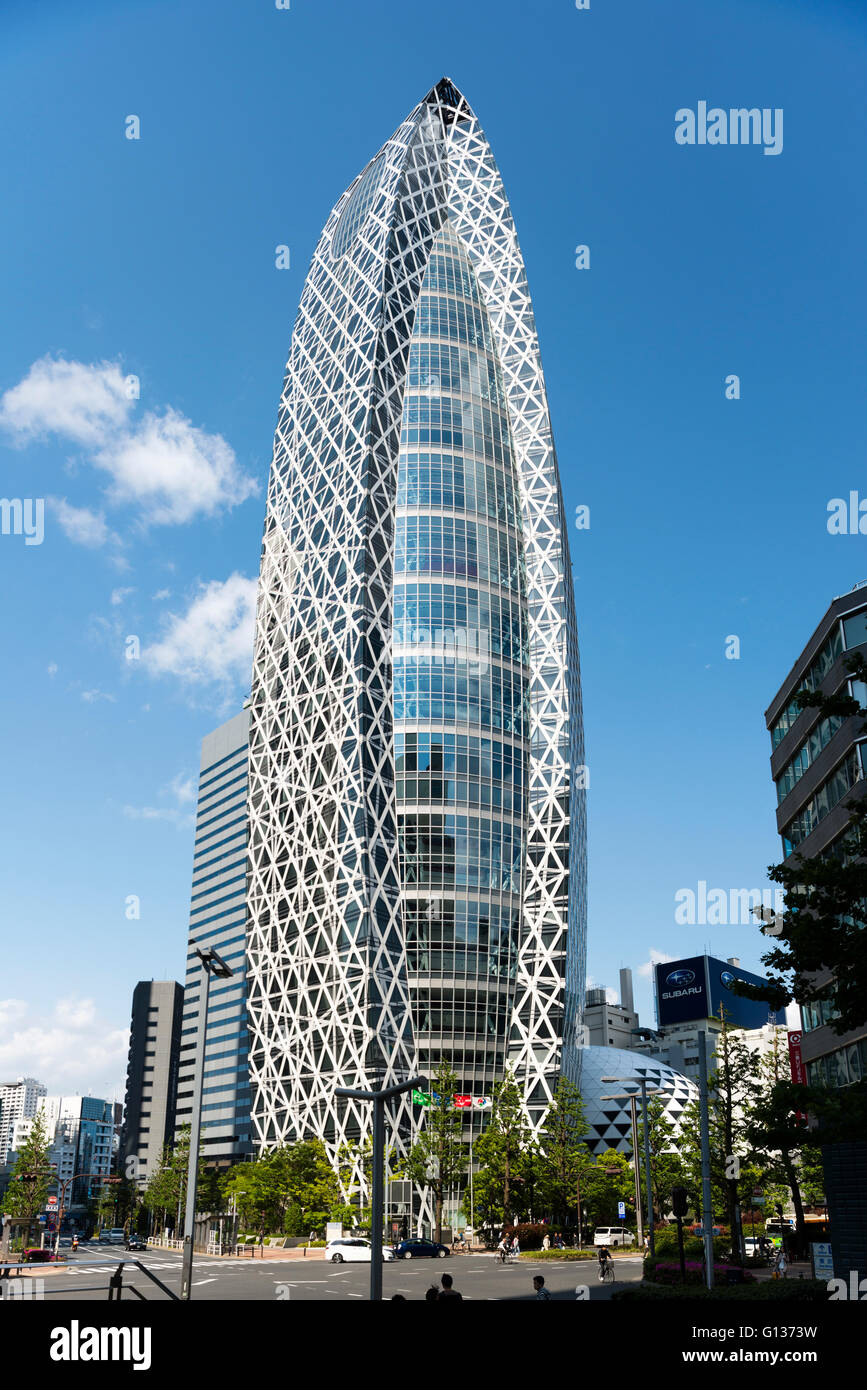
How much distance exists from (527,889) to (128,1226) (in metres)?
131

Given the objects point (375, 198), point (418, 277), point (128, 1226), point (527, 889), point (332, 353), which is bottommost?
point (128, 1226)

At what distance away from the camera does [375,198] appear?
12888cm

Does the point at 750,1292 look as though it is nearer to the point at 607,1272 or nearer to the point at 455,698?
the point at 607,1272

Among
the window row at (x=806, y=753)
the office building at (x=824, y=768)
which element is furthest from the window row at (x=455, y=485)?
the window row at (x=806, y=753)

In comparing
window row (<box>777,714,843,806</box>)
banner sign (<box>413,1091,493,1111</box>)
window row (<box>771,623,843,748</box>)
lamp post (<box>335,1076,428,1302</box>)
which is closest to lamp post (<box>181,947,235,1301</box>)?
lamp post (<box>335,1076,428,1302</box>)

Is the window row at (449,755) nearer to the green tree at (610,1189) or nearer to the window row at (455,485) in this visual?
the window row at (455,485)

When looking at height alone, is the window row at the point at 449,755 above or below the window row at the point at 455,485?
below

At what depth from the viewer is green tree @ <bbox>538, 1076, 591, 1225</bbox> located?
3364 inches

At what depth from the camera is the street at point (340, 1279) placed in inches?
1694

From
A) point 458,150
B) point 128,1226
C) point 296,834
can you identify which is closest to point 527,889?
point 296,834

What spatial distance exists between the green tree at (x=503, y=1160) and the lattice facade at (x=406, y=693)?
12.1 meters

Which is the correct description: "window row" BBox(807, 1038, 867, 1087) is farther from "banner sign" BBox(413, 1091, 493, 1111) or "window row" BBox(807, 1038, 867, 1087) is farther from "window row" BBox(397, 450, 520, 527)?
"window row" BBox(397, 450, 520, 527)
